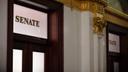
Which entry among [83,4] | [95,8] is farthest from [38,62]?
[95,8]

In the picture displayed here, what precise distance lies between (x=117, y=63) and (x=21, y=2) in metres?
4.16

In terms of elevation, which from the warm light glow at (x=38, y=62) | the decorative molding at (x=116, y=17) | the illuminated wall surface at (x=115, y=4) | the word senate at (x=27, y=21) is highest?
the illuminated wall surface at (x=115, y=4)

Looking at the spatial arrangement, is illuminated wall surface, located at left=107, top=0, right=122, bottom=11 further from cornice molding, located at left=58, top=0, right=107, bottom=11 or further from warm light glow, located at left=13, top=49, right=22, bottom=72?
warm light glow, located at left=13, top=49, right=22, bottom=72

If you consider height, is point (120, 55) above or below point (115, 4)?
below

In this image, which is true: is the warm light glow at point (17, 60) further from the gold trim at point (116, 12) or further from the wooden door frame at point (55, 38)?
the gold trim at point (116, 12)

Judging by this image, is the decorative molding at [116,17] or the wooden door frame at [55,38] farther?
the decorative molding at [116,17]

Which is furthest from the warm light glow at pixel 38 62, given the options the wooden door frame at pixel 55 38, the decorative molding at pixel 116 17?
the decorative molding at pixel 116 17

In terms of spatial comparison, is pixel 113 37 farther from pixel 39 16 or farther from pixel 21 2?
pixel 21 2

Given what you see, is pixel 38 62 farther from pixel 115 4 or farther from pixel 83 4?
pixel 115 4

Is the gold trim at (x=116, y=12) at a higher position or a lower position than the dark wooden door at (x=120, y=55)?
higher

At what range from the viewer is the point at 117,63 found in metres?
8.46

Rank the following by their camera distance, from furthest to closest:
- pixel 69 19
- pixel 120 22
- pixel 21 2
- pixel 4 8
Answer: pixel 120 22
pixel 69 19
pixel 21 2
pixel 4 8

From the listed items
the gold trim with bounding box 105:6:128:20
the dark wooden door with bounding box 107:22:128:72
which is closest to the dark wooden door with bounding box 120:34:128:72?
the dark wooden door with bounding box 107:22:128:72

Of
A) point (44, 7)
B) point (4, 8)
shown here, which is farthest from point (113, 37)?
point (4, 8)
